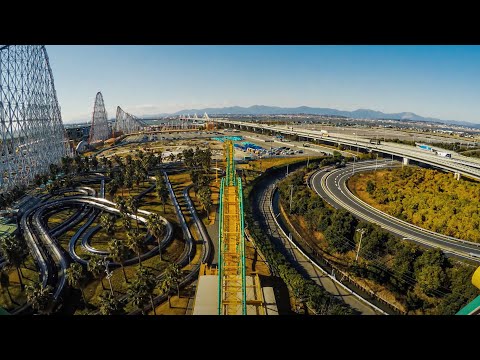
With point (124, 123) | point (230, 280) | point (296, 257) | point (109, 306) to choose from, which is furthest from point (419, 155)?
point (124, 123)

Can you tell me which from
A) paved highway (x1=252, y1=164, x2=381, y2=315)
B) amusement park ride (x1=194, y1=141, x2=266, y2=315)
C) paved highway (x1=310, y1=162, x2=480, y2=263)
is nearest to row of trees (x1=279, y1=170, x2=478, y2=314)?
paved highway (x1=252, y1=164, x2=381, y2=315)

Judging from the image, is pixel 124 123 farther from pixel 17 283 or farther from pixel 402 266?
pixel 402 266

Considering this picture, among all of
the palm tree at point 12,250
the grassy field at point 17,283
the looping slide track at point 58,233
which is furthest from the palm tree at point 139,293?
the palm tree at point 12,250

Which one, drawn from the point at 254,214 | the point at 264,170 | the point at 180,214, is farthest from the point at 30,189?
the point at 264,170

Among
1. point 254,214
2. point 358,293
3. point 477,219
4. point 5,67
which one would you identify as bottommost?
point 358,293

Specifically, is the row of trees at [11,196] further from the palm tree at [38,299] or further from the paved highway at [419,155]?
the paved highway at [419,155]
